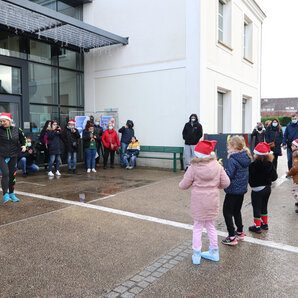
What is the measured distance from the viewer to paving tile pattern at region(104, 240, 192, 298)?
2953 mm

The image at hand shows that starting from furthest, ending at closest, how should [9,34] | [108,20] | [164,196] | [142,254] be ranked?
[108,20] → [9,34] → [164,196] → [142,254]

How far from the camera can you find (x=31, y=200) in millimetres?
6379

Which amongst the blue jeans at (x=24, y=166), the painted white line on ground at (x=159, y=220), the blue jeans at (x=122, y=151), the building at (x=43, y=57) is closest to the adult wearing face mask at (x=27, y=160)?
the blue jeans at (x=24, y=166)

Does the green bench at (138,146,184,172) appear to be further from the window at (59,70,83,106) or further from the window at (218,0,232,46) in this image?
the window at (218,0,232,46)

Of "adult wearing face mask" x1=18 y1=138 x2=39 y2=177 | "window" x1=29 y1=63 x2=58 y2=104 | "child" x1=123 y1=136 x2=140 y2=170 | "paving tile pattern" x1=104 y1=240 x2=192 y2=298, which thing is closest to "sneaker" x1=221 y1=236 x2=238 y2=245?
"paving tile pattern" x1=104 y1=240 x2=192 y2=298

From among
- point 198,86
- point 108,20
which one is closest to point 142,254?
point 198,86

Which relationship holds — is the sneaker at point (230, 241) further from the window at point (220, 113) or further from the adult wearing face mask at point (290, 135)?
the window at point (220, 113)

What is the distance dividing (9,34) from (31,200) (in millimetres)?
6331

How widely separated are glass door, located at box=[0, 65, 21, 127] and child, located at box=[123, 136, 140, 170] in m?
3.75

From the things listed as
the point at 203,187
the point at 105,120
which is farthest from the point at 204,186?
the point at 105,120

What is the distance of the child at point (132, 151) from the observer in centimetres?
1105

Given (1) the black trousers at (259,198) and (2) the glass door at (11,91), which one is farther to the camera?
(2) the glass door at (11,91)

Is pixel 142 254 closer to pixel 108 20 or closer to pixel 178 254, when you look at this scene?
pixel 178 254

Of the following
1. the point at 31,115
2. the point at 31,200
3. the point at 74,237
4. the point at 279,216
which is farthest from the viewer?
the point at 31,115
